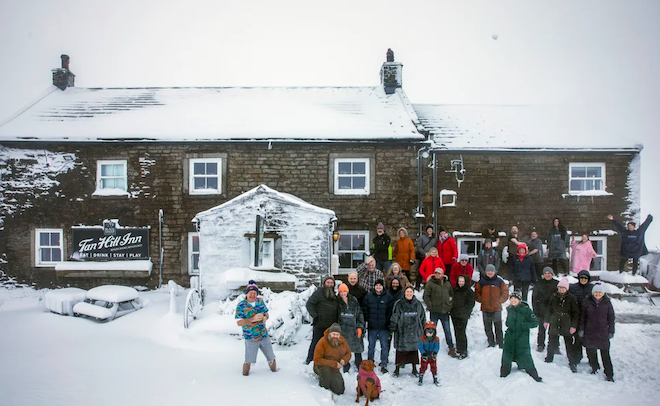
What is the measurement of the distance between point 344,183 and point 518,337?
8085 millimetres

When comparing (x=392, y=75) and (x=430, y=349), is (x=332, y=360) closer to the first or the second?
(x=430, y=349)

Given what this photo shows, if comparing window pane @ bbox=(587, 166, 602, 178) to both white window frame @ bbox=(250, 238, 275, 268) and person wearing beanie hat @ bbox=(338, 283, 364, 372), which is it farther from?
person wearing beanie hat @ bbox=(338, 283, 364, 372)

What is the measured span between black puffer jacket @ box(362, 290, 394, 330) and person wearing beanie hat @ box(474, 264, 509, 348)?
6.31 feet

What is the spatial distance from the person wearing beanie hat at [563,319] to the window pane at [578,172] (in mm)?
9291

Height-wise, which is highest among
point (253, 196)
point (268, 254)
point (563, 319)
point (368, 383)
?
point (253, 196)

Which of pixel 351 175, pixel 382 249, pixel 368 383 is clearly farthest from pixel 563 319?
pixel 351 175

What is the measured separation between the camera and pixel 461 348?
7.86 meters

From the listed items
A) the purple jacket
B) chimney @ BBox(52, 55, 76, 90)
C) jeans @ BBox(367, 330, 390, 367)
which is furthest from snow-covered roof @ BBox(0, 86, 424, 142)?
the purple jacket

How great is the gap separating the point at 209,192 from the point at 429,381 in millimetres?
9429

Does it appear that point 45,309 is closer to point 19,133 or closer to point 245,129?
point 19,133

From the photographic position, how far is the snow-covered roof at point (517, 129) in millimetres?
14664

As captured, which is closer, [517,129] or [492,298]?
[492,298]

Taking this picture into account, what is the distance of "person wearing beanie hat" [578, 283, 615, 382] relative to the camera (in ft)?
22.5

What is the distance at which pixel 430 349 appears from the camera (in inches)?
273
